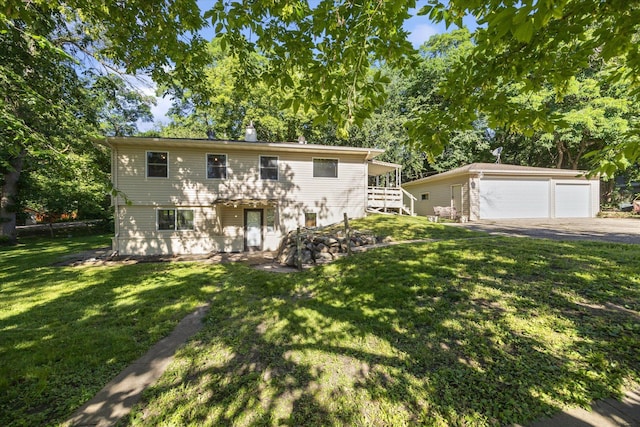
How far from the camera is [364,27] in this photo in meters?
2.63

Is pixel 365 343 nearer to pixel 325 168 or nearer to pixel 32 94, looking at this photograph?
pixel 32 94

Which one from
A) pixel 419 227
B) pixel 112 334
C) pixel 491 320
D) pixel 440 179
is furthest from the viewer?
pixel 440 179

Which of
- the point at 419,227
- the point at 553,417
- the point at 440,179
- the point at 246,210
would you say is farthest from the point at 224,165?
the point at 440,179

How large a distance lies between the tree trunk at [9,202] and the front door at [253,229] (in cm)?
1408

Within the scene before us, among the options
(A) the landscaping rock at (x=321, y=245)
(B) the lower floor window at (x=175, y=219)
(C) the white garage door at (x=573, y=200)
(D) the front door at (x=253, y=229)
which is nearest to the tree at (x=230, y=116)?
(D) the front door at (x=253, y=229)

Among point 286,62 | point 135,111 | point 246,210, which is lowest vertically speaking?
point 246,210

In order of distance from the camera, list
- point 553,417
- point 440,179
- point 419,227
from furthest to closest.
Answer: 1. point 440,179
2. point 419,227
3. point 553,417

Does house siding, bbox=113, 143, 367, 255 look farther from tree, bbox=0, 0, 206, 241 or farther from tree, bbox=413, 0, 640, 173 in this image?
tree, bbox=413, 0, 640, 173

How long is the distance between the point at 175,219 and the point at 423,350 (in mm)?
12073

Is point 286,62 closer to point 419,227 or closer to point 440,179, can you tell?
point 419,227

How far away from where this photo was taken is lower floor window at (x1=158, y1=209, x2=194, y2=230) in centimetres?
1205

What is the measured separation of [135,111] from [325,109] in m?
24.4

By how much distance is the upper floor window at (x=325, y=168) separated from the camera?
1358cm

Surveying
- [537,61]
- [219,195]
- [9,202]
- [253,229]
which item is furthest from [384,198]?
[9,202]
